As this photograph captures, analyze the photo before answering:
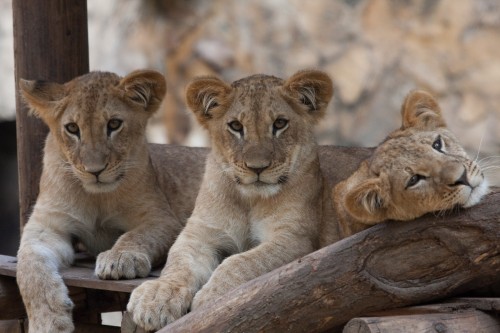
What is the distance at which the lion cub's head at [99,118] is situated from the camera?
5.57 m

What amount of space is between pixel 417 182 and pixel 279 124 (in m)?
1.18

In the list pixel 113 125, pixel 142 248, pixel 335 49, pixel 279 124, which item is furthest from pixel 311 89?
pixel 335 49

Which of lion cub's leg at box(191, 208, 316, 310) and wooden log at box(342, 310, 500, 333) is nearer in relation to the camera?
A: wooden log at box(342, 310, 500, 333)

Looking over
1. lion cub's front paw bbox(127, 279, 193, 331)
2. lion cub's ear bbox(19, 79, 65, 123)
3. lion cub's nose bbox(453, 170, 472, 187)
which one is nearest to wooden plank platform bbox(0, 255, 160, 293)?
lion cub's front paw bbox(127, 279, 193, 331)

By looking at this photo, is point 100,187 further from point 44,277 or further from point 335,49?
point 335,49

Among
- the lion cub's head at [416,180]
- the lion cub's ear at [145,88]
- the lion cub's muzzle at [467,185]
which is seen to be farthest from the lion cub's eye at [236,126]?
the lion cub's muzzle at [467,185]

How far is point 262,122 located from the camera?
5.18 m

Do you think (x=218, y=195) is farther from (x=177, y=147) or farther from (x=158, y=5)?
(x=158, y=5)

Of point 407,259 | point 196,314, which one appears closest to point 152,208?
point 196,314

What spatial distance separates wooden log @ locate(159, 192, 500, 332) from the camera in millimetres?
4051

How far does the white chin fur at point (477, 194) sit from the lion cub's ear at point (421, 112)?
1.89 feet

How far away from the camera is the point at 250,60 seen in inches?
432

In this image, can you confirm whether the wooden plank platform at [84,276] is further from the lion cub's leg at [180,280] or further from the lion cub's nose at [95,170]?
the lion cub's nose at [95,170]

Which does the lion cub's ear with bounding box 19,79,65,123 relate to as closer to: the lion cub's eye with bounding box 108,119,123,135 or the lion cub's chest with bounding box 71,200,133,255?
the lion cub's eye with bounding box 108,119,123,135
